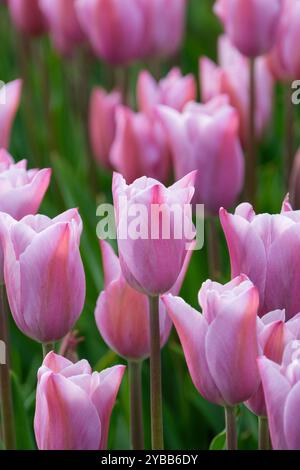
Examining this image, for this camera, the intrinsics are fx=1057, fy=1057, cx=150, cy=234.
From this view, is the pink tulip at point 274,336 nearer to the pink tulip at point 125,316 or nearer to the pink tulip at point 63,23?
the pink tulip at point 125,316

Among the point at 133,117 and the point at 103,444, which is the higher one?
the point at 133,117

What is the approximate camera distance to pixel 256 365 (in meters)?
0.77

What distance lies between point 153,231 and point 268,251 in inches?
3.7

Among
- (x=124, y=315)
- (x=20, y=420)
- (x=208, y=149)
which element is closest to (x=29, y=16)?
(x=208, y=149)

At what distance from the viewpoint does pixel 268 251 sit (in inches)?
32.8

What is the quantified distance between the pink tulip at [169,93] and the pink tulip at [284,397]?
2.88 ft

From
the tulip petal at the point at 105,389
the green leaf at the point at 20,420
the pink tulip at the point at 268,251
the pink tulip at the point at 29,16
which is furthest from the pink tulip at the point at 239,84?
the tulip petal at the point at 105,389

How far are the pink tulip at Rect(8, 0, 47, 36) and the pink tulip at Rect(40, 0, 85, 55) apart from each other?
0.03 metres

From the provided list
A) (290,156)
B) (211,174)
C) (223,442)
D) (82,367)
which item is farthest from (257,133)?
(82,367)

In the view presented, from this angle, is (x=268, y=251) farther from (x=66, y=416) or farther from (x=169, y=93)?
(x=169, y=93)

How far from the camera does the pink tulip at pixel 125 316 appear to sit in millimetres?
918

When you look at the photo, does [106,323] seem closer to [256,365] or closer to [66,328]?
[66,328]

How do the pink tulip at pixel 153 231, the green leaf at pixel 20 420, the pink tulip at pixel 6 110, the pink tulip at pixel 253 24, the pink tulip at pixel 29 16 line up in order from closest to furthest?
1. the pink tulip at pixel 153 231
2. the green leaf at pixel 20 420
3. the pink tulip at pixel 6 110
4. the pink tulip at pixel 253 24
5. the pink tulip at pixel 29 16

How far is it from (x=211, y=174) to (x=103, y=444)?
0.64 metres
